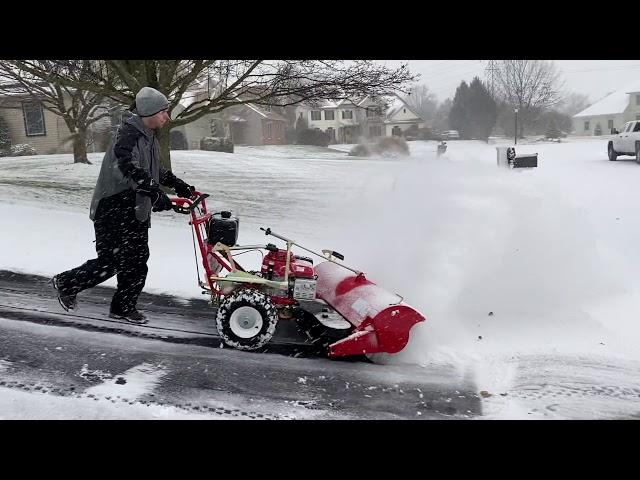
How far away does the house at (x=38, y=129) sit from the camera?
9703 millimetres

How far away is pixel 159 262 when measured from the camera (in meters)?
5.86

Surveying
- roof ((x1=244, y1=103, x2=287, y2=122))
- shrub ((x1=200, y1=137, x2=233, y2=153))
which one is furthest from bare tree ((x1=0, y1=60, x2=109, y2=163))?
roof ((x1=244, y1=103, x2=287, y2=122))

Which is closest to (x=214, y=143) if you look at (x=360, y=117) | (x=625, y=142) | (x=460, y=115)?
(x=360, y=117)

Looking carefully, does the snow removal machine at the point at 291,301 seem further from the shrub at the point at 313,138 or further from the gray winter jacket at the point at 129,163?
the shrub at the point at 313,138

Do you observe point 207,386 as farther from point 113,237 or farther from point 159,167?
point 159,167

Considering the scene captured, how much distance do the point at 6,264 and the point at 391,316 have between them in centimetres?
436

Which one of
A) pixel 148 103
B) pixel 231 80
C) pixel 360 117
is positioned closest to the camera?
pixel 148 103

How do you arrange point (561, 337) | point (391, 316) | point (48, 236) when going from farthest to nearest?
point (48, 236), point (561, 337), point (391, 316)

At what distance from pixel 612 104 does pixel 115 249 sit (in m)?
6.39

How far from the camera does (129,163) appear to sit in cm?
379

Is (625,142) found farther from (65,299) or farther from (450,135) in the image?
(65,299)

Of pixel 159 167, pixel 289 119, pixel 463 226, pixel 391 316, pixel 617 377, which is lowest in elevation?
pixel 617 377

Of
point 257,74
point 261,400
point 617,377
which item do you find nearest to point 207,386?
point 261,400

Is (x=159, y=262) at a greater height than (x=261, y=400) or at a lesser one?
greater
